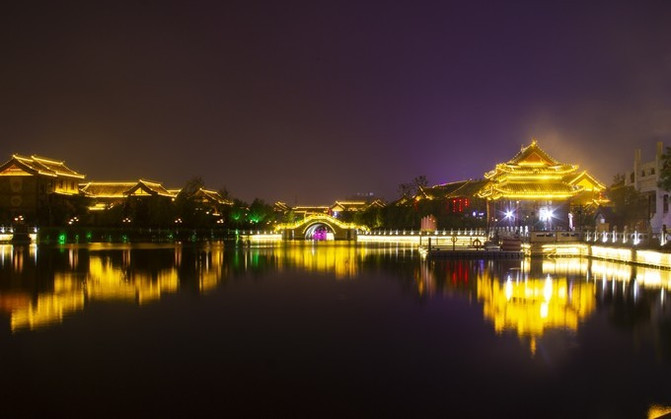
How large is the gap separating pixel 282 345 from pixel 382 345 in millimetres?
1788

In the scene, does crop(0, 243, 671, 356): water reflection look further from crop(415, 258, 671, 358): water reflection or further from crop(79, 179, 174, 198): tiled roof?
crop(79, 179, 174, 198): tiled roof

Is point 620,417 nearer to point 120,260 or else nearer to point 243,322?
point 243,322

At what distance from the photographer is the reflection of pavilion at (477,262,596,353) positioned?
12703 mm

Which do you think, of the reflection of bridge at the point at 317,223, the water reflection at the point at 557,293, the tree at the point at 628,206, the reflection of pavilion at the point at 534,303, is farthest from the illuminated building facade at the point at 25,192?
the reflection of pavilion at the point at 534,303

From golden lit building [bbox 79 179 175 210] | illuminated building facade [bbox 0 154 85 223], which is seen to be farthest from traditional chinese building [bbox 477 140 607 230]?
golden lit building [bbox 79 179 175 210]

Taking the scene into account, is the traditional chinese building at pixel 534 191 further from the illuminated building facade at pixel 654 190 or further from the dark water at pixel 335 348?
the dark water at pixel 335 348

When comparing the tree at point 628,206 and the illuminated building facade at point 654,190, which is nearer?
the illuminated building facade at point 654,190

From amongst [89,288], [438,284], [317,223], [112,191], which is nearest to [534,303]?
[438,284]

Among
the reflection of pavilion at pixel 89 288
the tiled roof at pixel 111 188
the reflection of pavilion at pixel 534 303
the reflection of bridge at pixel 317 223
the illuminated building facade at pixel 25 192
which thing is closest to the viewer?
the reflection of pavilion at pixel 534 303

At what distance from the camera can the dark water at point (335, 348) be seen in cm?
788

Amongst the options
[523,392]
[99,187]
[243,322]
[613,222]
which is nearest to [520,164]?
[613,222]

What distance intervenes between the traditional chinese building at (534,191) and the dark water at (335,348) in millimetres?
13353

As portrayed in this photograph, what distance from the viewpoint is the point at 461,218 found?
59.8 metres

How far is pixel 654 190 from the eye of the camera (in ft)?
115
